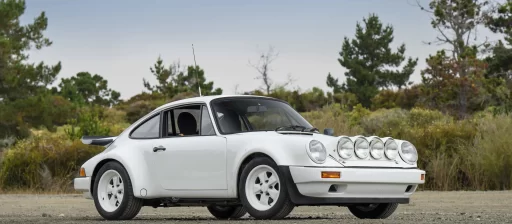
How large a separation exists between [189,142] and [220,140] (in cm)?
57

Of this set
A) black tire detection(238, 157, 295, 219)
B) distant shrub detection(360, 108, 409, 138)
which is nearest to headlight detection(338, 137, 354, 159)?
black tire detection(238, 157, 295, 219)

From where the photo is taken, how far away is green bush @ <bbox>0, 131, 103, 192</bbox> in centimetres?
2608

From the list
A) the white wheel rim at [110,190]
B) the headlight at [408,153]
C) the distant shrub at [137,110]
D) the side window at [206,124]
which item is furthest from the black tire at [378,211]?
the distant shrub at [137,110]

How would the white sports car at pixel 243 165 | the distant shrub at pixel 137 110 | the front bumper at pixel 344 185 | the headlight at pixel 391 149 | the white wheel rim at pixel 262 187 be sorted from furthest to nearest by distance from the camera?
the distant shrub at pixel 137 110 < the headlight at pixel 391 149 < the white wheel rim at pixel 262 187 < the white sports car at pixel 243 165 < the front bumper at pixel 344 185

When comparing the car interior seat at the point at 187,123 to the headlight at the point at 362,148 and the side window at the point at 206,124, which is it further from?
the headlight at the point at 362,148

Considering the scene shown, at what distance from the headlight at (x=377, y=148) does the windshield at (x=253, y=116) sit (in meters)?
0.94

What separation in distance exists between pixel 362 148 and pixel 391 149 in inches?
19.8

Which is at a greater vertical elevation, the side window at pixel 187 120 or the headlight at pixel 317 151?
the side window at pixel 187 120

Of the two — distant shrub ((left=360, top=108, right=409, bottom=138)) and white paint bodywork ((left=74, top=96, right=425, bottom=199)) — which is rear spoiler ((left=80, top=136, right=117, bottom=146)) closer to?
white paint bodywork ((left=74, top=96, right=425, bottom=199))

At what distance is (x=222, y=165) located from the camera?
12.1 m

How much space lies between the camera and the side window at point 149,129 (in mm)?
13383

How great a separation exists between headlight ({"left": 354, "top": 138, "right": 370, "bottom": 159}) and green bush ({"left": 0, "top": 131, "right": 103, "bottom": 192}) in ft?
50.1

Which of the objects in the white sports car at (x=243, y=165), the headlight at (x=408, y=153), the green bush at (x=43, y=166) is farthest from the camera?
the green bush at (x=43, y=166)

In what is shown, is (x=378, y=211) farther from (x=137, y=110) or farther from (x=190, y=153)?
(x=137, y=110)
